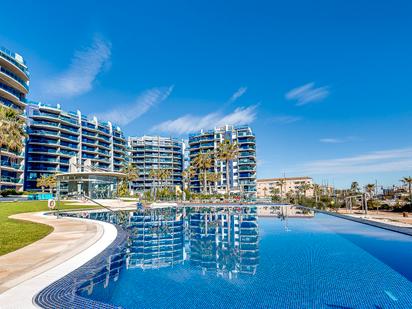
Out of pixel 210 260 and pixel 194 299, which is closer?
pixel 194 299

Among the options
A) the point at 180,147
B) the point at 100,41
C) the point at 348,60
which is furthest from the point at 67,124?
the point at 348,60

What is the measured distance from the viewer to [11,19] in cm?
2598

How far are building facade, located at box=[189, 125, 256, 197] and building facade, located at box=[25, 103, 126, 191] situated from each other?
1265 inches

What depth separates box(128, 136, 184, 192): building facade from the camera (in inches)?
4006

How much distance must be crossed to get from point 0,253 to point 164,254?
199 inches

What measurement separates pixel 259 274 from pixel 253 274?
0.17 metres

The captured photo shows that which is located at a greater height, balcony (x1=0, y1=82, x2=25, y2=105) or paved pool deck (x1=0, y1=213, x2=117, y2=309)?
balcony (x1=0, y1=82, x2=25, y2=105)

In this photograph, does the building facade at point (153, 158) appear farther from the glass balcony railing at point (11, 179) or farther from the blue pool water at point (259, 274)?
the blue pool water at point (259, 274)

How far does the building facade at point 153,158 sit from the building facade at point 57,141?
21.8 meters

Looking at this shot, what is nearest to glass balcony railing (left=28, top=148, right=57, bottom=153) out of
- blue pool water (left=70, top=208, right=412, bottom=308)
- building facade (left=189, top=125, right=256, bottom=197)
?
building facade (left=189, top=125, right=256, bottom=197)

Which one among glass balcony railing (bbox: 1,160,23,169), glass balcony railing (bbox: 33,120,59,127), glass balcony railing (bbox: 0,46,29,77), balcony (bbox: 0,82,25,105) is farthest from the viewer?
glass balcony railing (bbox: 33,120,59,127)

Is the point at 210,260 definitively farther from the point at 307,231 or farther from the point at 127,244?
the point at 307,231

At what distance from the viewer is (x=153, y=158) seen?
336ft

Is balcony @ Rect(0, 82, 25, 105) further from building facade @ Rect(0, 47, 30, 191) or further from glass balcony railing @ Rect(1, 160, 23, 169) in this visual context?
glass balcony railing @ Rect(1, 160, 23, 169)
